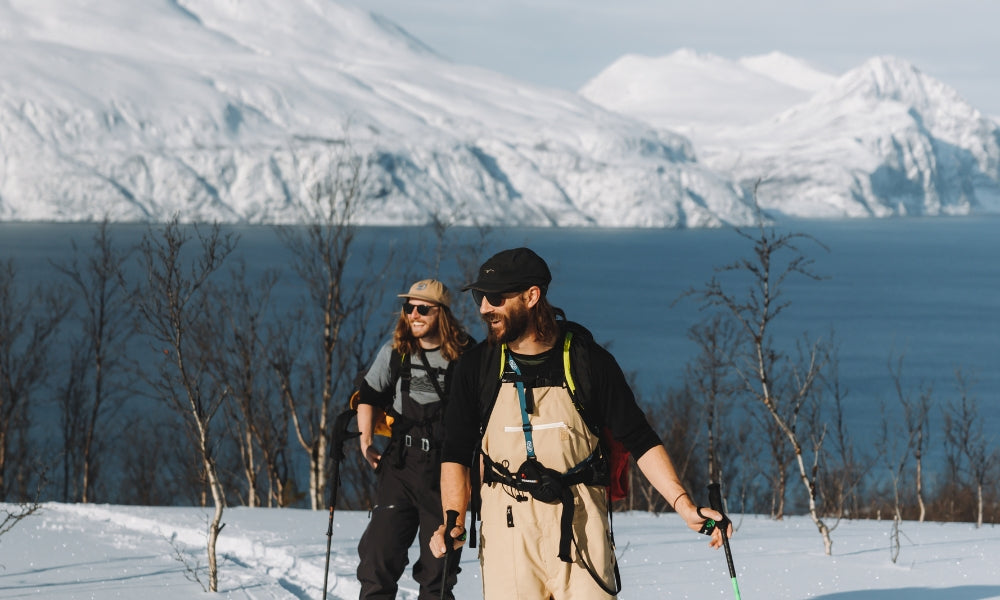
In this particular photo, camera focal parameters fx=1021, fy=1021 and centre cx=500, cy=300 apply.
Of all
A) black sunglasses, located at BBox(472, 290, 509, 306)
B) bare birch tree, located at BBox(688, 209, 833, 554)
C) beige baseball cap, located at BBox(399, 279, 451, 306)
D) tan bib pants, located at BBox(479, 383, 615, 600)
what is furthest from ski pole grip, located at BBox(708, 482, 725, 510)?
bare birch tree, located at BBox(688, 209, 833, 554)

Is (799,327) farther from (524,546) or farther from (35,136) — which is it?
(35,136)

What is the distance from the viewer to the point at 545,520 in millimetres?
3930

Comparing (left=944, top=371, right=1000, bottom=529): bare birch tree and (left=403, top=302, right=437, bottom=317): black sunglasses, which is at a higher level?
(left=403, top=302, right=437, bottom=317): black sunglasses

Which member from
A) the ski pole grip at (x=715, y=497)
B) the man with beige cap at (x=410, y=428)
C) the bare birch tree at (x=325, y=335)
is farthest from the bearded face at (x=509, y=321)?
the bare birch tree at (x=325, y=335)

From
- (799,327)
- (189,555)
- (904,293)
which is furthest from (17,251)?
(189,555)

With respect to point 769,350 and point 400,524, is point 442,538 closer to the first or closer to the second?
point 400,524

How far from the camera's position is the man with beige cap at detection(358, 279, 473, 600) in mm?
5656

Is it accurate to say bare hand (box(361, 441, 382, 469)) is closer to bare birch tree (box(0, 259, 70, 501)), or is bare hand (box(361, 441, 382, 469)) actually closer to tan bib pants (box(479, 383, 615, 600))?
tan bib pants (box(479, 383, 615, 600))

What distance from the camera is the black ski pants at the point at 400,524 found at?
18.7ft

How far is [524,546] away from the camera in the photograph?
12.9 ft

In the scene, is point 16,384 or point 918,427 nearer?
point 918,427

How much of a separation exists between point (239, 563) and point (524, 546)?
527 cm

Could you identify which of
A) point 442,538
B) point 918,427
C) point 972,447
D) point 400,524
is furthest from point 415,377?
point 972,447

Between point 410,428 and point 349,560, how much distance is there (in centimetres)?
296
